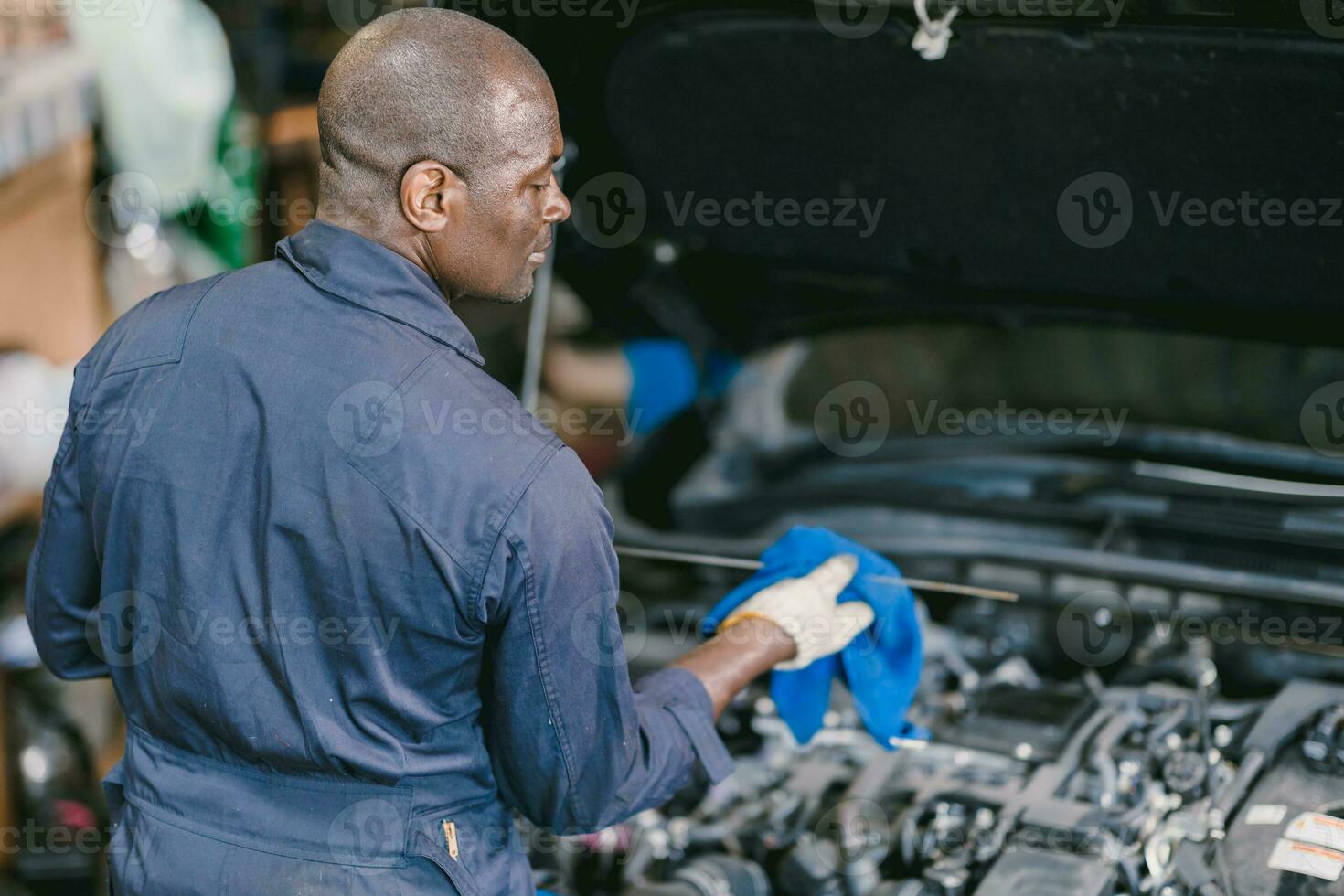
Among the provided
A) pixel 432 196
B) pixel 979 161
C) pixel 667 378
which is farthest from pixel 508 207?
pixel 667 378

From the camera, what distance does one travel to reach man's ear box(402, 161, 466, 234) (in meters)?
1.27

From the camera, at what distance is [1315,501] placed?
82.0 inches

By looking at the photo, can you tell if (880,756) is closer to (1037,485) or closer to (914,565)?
(914,565)

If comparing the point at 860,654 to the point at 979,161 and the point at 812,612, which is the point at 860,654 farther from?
the point at 979,161

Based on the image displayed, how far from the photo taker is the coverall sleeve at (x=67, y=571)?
4.76 feet

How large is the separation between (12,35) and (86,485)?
73.8 inches

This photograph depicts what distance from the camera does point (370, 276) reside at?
1296mm

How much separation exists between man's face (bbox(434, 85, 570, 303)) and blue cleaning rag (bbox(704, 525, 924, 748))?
60cm

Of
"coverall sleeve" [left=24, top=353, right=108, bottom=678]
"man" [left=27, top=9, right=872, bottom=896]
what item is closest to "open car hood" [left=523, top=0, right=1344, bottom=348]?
"man" [left=27, top=9, right=872, bottom=896]

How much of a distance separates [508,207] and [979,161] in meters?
0.88

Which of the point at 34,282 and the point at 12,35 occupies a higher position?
the point at 12,35

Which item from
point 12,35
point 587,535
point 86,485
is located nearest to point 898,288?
point 587,535

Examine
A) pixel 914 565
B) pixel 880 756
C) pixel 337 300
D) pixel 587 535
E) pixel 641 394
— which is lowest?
pixel 880 756

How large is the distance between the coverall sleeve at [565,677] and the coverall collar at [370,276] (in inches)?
7.4
